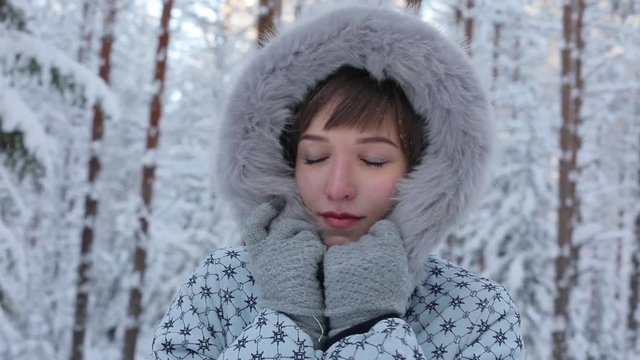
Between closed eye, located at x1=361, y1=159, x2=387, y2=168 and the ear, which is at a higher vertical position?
closed eye, located at x1=361, y1=159, x2=387, y2=168

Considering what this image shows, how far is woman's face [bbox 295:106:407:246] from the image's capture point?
2.06 metres

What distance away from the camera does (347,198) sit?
2.07 metres

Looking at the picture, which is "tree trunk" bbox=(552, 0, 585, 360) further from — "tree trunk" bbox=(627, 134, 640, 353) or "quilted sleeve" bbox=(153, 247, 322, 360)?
"tree trunk" bbox=(627, 134, 640, 353)

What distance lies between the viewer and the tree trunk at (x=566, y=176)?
1058 centimetres

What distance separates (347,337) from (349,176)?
0.48 meters

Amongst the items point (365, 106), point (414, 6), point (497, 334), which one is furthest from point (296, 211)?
point (414, 6)

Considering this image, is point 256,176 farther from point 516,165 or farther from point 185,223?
point 185,223

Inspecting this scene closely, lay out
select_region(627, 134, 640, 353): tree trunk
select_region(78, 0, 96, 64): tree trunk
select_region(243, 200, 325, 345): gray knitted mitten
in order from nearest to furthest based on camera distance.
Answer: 1. select_region(243, 200, 325, 345): gray knitted mitten
2. select_region(78, 0, 96, 64): tree trunk
3. select_region(627, 134, 640, 353): tree trunk

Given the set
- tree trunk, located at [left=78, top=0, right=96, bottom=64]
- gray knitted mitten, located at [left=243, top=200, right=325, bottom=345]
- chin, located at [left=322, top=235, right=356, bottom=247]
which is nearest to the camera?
gray knitted mitten, located at [left=243, top=200, right=325, bottom=345]

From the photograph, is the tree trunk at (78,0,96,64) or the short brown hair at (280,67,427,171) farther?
the tree trunk at (78,0,96,64)

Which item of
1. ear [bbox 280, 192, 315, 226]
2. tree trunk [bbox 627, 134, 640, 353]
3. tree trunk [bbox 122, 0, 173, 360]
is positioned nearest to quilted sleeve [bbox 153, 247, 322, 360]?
ear [bbox 280, 192, 315, 226]

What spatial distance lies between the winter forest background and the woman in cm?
31

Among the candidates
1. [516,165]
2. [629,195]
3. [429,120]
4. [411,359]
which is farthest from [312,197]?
[629,195]

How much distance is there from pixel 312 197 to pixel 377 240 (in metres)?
0.27
